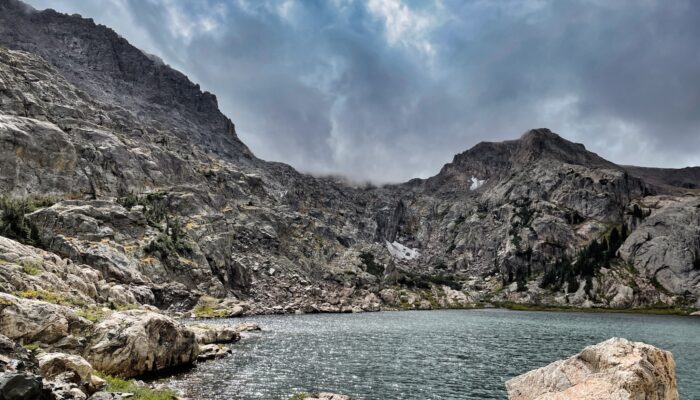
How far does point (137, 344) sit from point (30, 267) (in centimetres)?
2071

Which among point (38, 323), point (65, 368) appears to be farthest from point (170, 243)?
point (65, 368)

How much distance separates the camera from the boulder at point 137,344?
123 feet

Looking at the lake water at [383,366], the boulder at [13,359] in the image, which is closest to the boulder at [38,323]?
the lake water at [383,366]

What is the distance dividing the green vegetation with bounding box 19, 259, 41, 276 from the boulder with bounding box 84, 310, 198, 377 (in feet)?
44.2

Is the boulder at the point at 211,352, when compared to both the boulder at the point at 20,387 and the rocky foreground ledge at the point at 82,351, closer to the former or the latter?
the rocky foreground ledge at the point at 82,351

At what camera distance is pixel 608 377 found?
17.5 meters

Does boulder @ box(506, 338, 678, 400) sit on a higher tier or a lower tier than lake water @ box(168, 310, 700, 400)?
higher

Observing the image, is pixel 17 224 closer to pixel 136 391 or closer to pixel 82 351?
pixel 82 351

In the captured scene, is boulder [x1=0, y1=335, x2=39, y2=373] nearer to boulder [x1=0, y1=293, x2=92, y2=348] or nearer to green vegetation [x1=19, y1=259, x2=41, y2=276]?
boulder [x1=0, y1=293, x2=92, y2=348]

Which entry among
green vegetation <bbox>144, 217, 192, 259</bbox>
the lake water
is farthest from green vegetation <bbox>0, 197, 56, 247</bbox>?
the lake water

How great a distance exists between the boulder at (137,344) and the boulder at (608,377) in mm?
34791

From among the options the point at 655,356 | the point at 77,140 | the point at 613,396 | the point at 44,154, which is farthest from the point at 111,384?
the point at 77,140

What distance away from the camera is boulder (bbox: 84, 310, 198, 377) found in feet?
123

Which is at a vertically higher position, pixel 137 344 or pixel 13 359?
pixel 13 359
